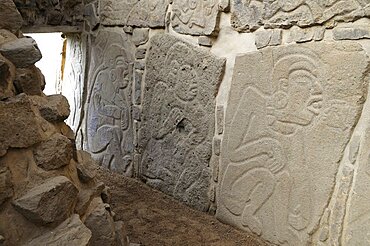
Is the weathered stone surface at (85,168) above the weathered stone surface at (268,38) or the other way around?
the other way around

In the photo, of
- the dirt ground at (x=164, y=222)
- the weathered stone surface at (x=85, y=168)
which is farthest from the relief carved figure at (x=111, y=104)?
the weathered stone surface at (x=85, y=168)

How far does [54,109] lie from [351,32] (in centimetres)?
138

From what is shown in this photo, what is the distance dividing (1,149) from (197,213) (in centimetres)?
167

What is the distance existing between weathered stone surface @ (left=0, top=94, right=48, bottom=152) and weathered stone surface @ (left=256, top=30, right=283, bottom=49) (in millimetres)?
1335

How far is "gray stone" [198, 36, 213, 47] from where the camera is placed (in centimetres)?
276

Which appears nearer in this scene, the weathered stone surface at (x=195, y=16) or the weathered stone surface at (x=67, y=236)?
the weathered stone surface at (x=67, y=236)

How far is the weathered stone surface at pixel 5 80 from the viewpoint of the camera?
1.57 metres

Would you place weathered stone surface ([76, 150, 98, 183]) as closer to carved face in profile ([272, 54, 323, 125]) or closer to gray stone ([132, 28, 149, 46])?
carved face in profile ([272, 54, 323, 125])

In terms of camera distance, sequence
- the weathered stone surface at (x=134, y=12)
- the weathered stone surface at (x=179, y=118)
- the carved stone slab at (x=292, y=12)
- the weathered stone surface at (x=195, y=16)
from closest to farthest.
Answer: the carved stone slab at (x=292, y=12), the weathered stone surface at (x=195, y=16), the weathered stone surface at (x=179, y=118), the weathered stone surface at (x=134, y=12)

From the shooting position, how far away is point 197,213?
9.64 ft

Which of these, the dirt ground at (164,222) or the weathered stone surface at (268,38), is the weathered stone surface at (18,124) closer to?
the dirt ground at (164,222)

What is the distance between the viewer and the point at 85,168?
78.4 inches

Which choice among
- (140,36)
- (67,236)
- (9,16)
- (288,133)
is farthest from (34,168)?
(140,36)

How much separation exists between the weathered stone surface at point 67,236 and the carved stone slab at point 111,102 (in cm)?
193
